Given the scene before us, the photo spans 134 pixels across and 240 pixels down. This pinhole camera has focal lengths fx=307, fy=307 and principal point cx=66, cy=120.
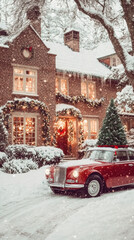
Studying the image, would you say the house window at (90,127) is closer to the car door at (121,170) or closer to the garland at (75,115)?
the garland at (75,115)

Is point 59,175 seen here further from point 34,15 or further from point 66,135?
point 66,135

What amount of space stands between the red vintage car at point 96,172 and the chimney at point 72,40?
16.6 m

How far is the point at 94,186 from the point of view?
960 centimetres

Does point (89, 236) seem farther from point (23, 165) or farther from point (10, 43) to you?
point (10, 43)

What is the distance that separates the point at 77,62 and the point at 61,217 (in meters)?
17.9

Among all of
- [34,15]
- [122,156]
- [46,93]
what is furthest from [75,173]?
[46,93]

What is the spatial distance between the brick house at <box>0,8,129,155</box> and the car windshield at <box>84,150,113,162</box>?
8.59 m

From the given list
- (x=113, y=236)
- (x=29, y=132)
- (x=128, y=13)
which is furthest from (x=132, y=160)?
(x=29, y=132)

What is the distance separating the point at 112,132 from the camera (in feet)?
54.9

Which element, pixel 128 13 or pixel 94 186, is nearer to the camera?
pixel 128 13

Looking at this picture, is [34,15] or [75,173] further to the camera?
[34,15]

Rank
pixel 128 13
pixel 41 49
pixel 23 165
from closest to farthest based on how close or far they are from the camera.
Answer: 1. pixel 128 13
2. pixel 23 165
3. pixel 41 49

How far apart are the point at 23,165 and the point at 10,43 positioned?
828cm

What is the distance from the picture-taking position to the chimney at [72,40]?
26.0 m
